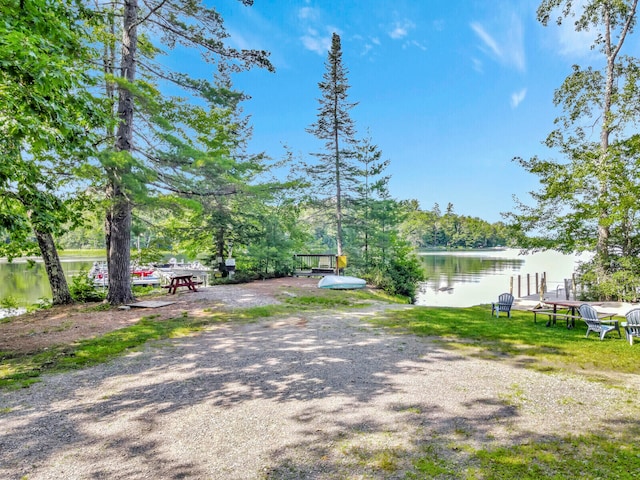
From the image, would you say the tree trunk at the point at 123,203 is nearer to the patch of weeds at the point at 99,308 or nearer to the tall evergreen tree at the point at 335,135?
the patch of weeds at the point at 99,308

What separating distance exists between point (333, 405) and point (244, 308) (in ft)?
21.3

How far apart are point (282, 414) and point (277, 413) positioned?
61 millimetres

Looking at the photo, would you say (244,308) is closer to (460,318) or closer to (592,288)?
(460,318)

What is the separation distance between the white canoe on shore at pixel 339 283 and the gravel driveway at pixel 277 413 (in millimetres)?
8633

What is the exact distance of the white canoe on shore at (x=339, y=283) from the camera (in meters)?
14.4

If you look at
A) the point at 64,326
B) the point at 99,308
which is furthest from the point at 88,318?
the point at 99,308

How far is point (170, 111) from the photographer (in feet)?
33.9

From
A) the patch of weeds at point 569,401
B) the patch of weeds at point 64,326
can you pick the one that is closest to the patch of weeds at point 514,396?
the patch of weeds at point 569,401

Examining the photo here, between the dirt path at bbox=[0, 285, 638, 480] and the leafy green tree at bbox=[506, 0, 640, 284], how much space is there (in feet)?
38.1

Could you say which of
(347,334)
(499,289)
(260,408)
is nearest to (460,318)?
(347,334)

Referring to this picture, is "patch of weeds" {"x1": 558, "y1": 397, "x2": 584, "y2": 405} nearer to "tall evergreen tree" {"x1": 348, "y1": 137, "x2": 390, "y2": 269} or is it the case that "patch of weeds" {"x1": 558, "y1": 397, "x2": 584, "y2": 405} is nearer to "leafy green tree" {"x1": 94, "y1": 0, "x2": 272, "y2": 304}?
"leafy green tree" {"x1": 94, "y1": 0, "x2": 272, "y2": 304}

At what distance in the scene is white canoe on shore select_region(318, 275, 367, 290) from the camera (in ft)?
47.2

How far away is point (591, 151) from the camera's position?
14.0m

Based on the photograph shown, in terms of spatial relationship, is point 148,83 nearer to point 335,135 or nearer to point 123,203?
point 123,203
